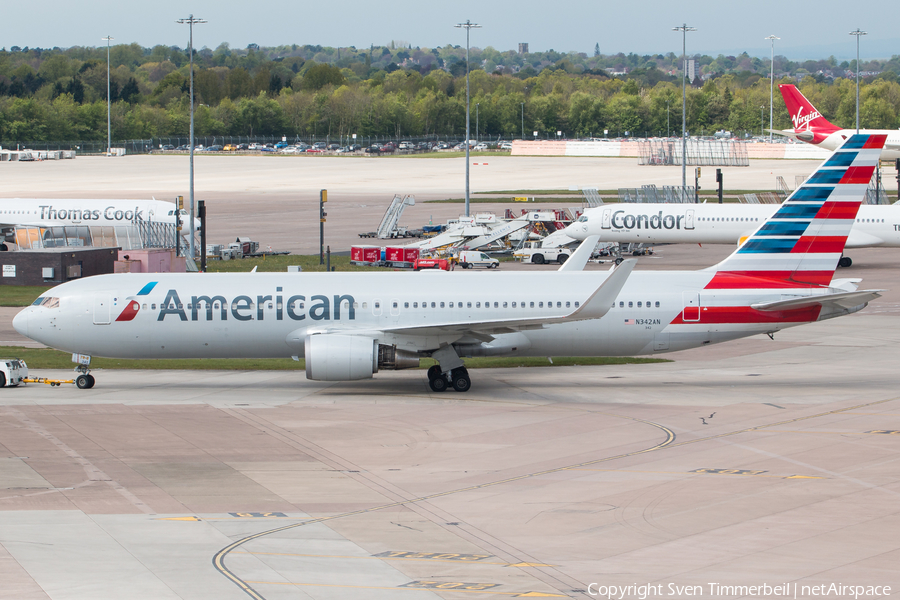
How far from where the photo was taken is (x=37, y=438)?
91.0ft

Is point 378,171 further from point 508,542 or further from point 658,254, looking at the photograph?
point 508,542

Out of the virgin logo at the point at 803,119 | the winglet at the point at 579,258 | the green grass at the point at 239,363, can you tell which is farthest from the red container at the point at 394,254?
the virgin logo at the point at 803,119

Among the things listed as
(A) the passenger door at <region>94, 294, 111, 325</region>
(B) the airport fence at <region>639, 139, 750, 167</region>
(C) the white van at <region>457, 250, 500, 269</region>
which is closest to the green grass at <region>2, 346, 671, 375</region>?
(A) the passenger door at <region>94, 294, 111, 325</region>

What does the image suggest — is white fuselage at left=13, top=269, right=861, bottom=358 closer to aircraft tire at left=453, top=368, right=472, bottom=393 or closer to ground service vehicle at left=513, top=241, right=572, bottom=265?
aircraft tire at left=453, top=368, right=472, bottom=393

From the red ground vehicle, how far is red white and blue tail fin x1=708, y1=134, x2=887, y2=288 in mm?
32801

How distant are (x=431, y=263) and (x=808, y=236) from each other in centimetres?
3449

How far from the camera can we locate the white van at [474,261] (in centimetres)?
6806

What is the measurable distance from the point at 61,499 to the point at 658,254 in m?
60.8

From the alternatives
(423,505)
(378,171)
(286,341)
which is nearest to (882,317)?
(286,341)

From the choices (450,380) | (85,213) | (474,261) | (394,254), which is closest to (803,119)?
(474,261)

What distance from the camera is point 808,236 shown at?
34.9 metres

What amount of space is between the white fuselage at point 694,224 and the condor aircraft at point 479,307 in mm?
34781

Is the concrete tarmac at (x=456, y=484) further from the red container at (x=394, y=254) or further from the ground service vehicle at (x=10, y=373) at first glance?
the red container at (x=394, y=254)

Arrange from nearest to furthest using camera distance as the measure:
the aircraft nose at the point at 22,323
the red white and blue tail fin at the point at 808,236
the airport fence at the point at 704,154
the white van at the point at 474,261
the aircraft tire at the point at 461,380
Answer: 1. the aircraft tire at the point at 461,380
2. the aircraft nose at the point at 22,323
3. the red white and blue tail fin at the point at 808,236
4. the white van at the point at 474,261
5. the airport fence at the point at 704,154
